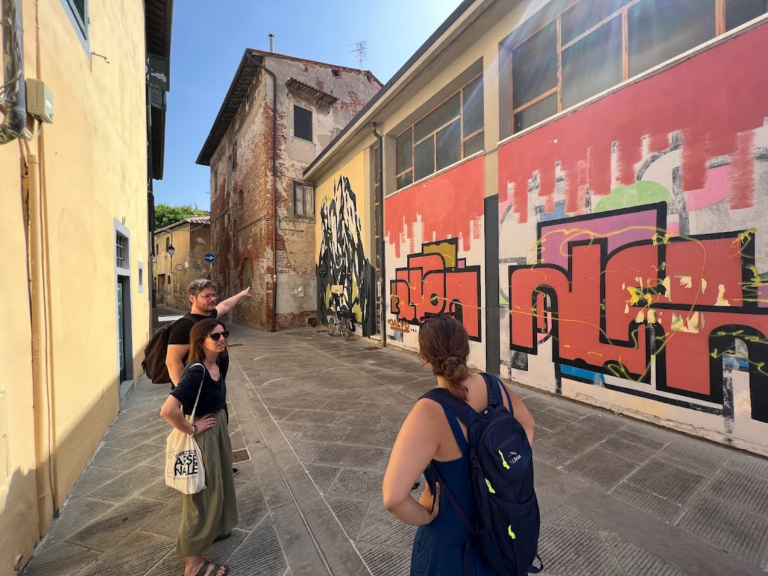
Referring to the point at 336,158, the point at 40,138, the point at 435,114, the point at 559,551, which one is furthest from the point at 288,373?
the point at 336,158

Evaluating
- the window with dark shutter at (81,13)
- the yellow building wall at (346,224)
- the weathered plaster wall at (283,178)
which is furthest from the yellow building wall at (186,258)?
the window with dark shutter at (81,13)

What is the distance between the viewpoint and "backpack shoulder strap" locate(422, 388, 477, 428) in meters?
1.05

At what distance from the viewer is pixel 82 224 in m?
3.27

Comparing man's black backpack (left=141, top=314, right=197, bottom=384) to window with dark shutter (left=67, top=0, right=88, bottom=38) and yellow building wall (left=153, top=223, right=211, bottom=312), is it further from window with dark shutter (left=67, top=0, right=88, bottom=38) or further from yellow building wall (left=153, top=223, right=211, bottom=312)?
yellow building wall (left=153, top=223, right=211, bottom=312)

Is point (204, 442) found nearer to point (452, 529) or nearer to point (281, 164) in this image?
point (452, 529)

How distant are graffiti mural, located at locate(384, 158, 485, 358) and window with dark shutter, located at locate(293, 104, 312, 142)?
6685 mm

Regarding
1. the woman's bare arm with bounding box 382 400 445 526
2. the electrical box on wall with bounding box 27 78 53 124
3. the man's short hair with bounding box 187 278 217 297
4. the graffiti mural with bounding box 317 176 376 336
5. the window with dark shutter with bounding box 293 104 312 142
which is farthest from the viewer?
the window with dark shutter with bounding box 293 104 312 142

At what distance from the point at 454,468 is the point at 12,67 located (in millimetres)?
3080

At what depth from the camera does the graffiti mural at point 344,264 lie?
1004 centimetres

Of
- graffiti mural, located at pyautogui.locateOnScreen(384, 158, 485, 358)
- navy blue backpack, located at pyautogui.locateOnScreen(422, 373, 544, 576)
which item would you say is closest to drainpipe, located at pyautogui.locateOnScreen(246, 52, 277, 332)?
graffiti mural, located at pyautogui.locateOnScreen(384, 158, 485, 358)

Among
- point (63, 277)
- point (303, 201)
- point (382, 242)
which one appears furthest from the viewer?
point (303, 201)

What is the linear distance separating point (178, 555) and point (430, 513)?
73.3 inches

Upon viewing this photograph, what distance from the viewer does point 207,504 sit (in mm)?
1965

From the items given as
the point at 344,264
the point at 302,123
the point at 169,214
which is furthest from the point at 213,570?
the point at 169,214
